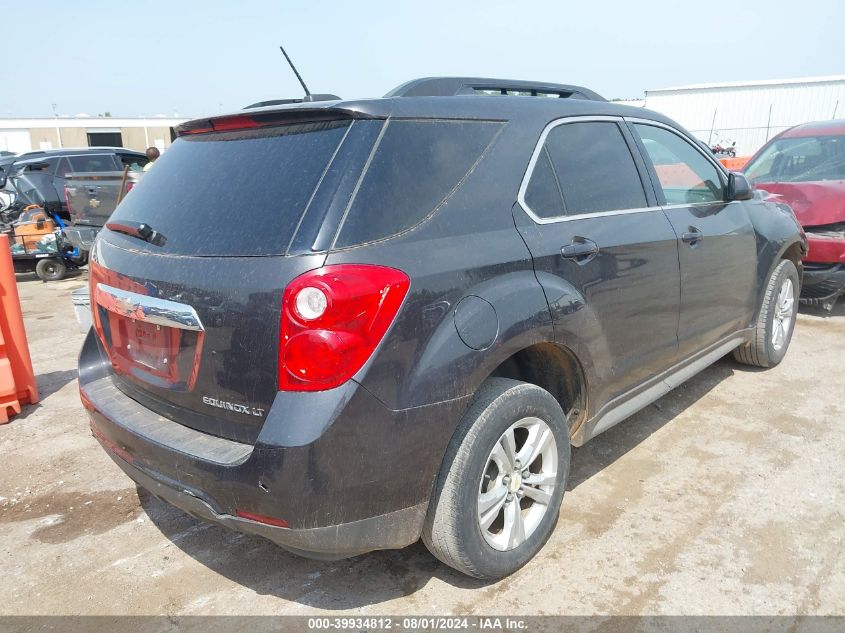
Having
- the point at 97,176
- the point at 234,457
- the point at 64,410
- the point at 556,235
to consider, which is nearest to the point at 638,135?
the point at 556,235

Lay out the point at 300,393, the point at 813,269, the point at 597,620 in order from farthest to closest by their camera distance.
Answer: the point at 813,269 → the point at 597,620 → the point at 300,393

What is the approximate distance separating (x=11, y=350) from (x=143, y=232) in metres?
2.70

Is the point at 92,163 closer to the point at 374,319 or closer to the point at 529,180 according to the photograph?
the point at 529,180

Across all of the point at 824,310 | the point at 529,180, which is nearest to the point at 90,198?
the point at 529,180

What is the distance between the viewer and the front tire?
2.23 m

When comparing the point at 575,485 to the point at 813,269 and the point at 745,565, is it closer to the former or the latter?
the point at 745,565

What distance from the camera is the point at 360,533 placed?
2068mm

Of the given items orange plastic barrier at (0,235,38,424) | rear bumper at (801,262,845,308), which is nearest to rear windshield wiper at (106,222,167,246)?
orange plastic barrier at (0,235,38,424)

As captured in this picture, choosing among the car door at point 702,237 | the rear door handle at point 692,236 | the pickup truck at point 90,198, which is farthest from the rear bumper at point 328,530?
the pickup truck at point 90,198

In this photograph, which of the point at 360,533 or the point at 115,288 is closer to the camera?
the point at 360,533

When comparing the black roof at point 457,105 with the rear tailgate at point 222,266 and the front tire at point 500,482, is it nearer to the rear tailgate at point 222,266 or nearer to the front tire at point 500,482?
the rear tailgate at point 222,266

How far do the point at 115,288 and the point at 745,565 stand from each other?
9.05 feet

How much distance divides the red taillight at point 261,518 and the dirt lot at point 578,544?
61cm

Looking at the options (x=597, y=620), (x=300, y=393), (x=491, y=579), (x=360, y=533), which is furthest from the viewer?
(x=491, y=579)
